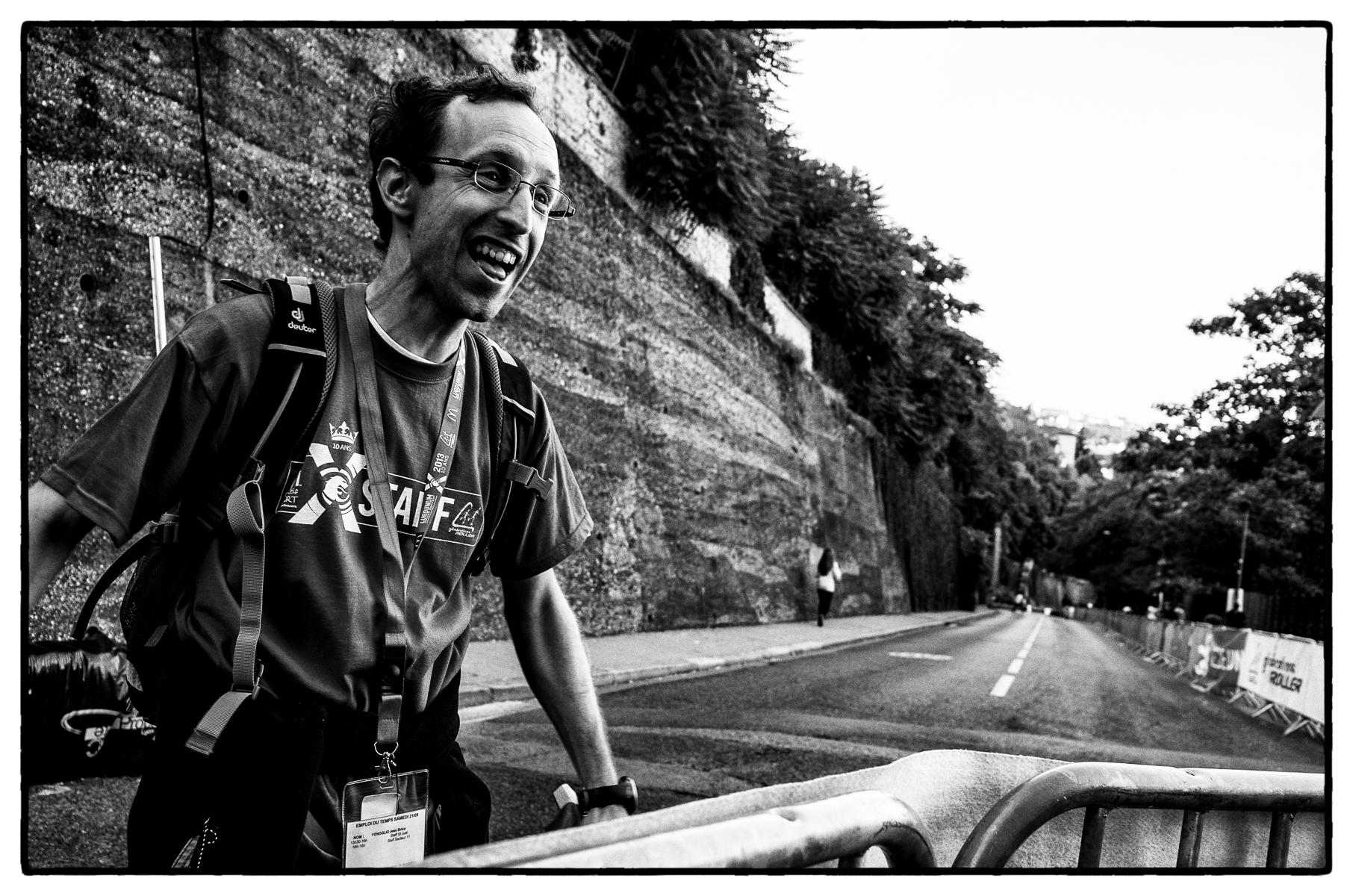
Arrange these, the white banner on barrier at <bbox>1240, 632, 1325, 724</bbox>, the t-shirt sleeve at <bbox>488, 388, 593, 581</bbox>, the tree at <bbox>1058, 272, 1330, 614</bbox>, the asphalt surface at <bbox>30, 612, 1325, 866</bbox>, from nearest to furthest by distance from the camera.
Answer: the t-shirt sleeve at <bbox>488, 388, 593, 581</bbox>, the tree at <bbox>1058, 272, 1330, 614</bbox>, the asphalt surface at <bbox>30, 612, 1325, 866</bbox>, the white banner on barrier at <bbox>1240, 632, 1325, 724</bbox>

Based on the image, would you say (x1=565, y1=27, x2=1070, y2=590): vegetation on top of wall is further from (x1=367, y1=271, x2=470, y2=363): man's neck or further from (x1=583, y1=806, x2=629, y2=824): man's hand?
(x1=583, y1=806, x2=629, y2=824): man's hand

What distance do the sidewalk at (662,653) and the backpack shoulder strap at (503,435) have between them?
152 cm

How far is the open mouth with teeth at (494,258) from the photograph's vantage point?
1436 mm

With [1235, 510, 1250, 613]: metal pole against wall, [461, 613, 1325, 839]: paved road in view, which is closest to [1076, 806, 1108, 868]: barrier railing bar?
[461, 613, 1325, 839]: paved road

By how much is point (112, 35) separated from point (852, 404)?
22.3m

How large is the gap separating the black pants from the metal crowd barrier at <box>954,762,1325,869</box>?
0.88m

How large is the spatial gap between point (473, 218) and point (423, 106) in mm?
173

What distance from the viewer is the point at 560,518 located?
1575 millimetres

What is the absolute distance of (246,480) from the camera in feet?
3.99

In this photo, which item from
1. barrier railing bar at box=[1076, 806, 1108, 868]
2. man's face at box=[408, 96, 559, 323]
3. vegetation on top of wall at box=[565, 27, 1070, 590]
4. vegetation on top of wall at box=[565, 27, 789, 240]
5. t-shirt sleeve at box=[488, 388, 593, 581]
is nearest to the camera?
man's face at box=[408, 96, 559, 323]

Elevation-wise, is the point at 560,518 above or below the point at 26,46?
below

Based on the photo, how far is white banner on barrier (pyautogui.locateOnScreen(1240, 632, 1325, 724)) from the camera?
841 centimetres

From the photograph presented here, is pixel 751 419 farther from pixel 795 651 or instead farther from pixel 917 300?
pixel 917 300

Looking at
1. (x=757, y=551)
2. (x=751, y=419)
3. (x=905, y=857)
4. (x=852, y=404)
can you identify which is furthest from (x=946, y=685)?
(x=852, y=404)
